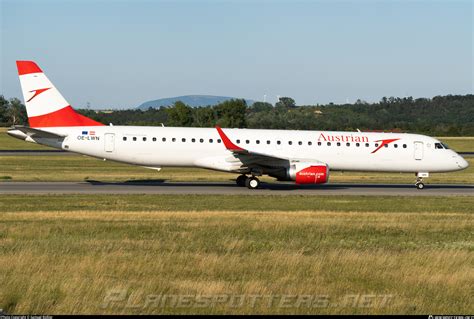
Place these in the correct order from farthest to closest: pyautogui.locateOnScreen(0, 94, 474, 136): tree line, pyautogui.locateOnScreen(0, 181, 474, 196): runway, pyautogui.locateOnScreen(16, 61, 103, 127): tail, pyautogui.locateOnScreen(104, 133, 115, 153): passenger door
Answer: pyautogui.locateOnScreen(0, 94, 474, 136): tree line, pyautogui.locateOnScreen(16, 61, 103, 127): tail, pyautogui.locateOnScreen(104, 133, 115, 153): passenger door, pyautogui.locateOnScreen(0, 181, 474, 196): runway

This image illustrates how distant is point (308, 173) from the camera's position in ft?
108

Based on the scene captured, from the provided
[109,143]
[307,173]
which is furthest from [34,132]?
[307,173]

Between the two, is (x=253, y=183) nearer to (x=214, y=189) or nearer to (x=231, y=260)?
(x=214, y=189)

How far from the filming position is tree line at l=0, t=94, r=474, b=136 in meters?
102

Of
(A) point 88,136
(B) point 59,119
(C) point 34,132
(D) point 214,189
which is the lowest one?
(D) point 214,189

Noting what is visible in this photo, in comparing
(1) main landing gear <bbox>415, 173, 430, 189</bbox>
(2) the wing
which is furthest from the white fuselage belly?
(2) the wing

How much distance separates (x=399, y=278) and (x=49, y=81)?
26077 millimetres

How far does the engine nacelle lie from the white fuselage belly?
2351 mm

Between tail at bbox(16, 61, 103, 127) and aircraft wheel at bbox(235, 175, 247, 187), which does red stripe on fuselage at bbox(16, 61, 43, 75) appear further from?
aircraft wheel at bbox(235, 175, 247, 187)

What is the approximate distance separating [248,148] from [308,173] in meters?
3.83

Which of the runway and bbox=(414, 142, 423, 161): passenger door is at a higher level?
bbox=(414, 142, 423, 161): passenger door

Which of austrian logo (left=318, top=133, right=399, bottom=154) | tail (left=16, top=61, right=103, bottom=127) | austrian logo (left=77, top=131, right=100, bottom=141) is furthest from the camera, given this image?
austrian logo (left=318, top=133, right=399, bottom=154)

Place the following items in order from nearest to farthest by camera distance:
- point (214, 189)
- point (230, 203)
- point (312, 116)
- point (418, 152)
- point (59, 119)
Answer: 1. point (230, 203)
2. point (214, 189)
3. point (59, 119)
4. point (418, 152)
5. point (312, 116)

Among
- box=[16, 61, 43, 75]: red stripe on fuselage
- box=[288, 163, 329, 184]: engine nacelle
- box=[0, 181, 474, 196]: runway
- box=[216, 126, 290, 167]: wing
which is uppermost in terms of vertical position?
box=[16, 61, 43, 75]: red stripe on fuselage
